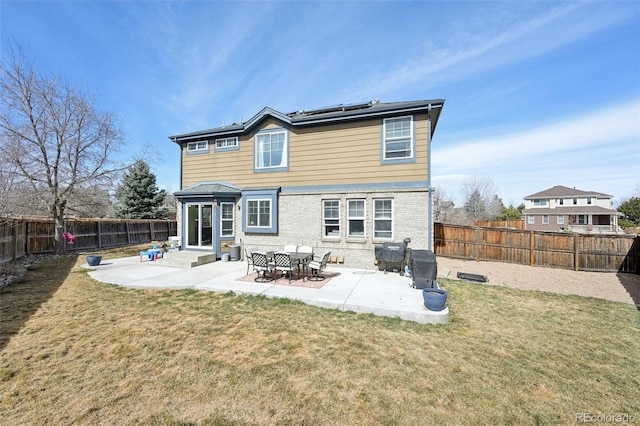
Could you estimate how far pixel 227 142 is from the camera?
1345 cm

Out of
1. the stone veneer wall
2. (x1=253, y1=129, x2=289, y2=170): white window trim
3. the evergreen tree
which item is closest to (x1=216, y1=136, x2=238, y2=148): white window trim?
(x1=253, y1=129, x2=289, y2=170): white window trim

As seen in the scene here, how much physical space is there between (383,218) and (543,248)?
28.0ft

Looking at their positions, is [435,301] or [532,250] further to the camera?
[532,250]

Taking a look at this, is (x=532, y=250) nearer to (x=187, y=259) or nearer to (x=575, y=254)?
(x=575, y=254)

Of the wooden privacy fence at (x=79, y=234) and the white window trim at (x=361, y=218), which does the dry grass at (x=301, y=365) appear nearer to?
the white window trim at (x=361, y=218)

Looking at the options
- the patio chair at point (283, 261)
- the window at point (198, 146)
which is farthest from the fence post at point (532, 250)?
the window at point (198, 146)

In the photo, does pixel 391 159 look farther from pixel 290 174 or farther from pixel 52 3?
pixel 52 3

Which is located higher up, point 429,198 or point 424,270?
point 429,198

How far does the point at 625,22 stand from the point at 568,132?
37.2 ft

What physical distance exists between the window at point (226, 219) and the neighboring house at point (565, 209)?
A: 43643mm

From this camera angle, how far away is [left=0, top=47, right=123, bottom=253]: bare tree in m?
13.6

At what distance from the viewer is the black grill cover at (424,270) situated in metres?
7.71

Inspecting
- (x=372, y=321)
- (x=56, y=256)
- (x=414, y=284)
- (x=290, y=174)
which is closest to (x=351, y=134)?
(x=290, y=174)

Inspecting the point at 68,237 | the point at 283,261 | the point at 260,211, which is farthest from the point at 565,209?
the point at 68,237
